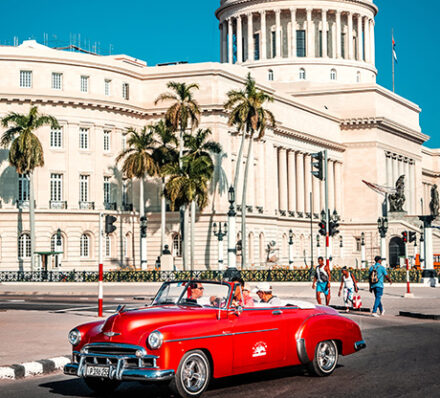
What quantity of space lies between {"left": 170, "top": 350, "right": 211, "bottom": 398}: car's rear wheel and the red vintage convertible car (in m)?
0.01

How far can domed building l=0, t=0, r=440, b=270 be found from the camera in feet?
234

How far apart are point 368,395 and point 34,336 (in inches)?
388

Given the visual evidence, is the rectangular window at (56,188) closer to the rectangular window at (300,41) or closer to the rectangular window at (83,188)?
the rectangular window at (83,188)

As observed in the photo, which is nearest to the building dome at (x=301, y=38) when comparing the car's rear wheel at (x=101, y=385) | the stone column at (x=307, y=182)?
the stone column at (x=307, y=182)

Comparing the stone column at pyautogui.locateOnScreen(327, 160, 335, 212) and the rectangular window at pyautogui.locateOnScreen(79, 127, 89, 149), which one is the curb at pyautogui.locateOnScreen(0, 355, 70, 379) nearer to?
the rectangular window at pyautogui.locateOnScreen(79, 127, 89, 149)

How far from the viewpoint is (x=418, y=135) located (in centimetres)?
12112

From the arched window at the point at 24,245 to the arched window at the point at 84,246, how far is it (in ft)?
13.7

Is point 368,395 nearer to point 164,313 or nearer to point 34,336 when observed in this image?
point 164,313

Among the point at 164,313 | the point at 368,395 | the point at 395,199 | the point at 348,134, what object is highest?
the point at 348,134

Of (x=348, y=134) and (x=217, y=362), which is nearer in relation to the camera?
(x=217, y=362)

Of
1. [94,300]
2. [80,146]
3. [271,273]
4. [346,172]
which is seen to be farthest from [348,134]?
[94,300]

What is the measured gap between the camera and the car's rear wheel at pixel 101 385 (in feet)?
42.6

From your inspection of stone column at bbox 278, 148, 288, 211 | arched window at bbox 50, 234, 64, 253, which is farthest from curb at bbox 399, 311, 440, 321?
stone column at bbox 278, 148, 288, 211

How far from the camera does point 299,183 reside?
97.4m
